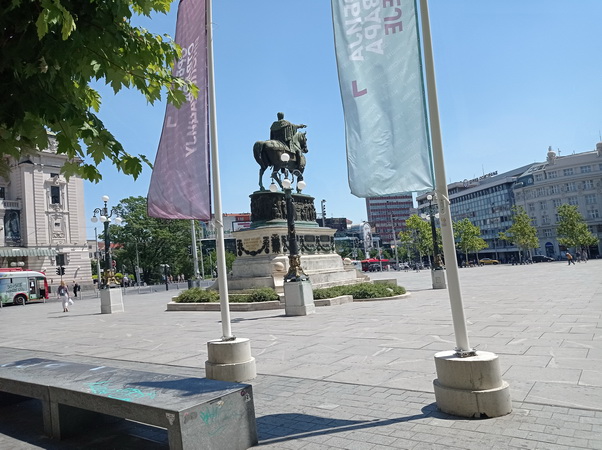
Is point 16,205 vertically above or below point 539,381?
above

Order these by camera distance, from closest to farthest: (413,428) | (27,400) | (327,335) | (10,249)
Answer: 1. (413,428)
2. (27,400)
3. (327,335)
4. (10,249)

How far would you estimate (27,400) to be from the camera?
6996mm

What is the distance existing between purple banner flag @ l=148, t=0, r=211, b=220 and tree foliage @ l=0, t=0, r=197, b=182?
2.78 meters

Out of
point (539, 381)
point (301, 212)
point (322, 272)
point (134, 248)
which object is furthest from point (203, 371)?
point (134, 248)

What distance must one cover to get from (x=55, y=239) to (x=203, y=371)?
192 feet

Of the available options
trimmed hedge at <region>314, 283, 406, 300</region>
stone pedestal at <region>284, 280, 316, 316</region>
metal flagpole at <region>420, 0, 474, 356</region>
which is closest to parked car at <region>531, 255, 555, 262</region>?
trimmed hedge at <region>314, 283, 406, 300</region>

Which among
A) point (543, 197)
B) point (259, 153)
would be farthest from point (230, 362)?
point (543, 197)

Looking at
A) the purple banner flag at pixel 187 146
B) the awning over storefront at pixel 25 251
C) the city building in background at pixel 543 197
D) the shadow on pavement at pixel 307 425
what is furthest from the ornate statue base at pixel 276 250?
the city building in background at pixel 543 197

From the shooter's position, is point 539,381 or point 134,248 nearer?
point 539,381

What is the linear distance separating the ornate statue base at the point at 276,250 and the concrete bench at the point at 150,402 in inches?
623

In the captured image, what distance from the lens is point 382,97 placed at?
607cm

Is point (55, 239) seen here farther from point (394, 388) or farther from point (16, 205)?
point (394, 388)

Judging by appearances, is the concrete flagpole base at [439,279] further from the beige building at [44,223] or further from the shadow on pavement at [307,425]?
the beige building at [44,223]

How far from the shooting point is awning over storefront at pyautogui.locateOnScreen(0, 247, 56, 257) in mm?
52381
